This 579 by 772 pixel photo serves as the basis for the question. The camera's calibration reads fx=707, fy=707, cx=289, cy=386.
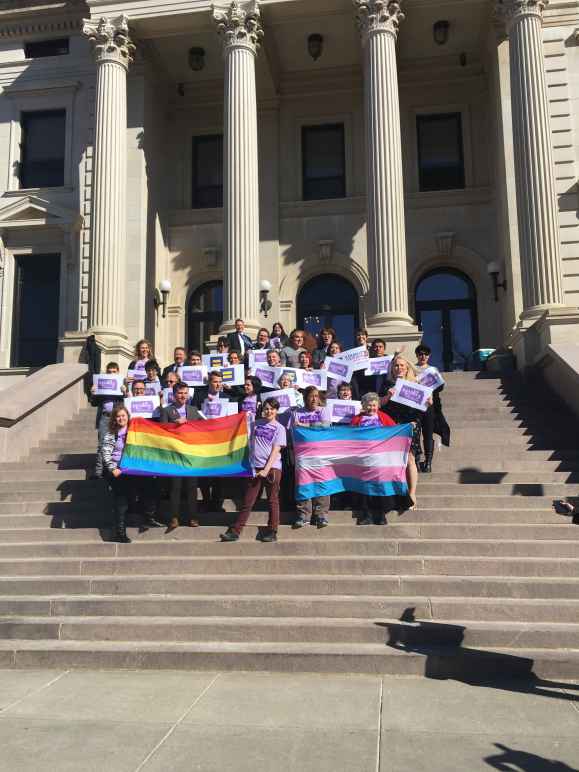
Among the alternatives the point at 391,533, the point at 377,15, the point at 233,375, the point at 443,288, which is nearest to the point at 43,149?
the point at 377,15

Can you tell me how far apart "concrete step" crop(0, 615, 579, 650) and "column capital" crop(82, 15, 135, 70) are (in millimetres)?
17259

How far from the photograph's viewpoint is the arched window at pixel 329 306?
2262 cm

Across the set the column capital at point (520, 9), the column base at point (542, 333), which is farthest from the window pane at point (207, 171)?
the column base at point (542, 333)

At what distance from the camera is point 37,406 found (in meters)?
13.9

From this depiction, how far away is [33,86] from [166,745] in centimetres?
2312

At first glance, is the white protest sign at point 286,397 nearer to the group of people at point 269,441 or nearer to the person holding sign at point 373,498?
the group of people at point 269,441

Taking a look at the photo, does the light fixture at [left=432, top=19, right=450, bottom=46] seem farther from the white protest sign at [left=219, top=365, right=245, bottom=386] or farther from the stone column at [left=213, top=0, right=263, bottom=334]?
the white protest sign at [left=219, top=365, right=245, bottom=386]

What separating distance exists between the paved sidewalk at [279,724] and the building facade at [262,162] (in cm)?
1290

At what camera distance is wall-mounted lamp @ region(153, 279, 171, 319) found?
21547mm

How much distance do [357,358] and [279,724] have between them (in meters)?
7.95

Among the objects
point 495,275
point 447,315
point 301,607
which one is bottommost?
point 301,607

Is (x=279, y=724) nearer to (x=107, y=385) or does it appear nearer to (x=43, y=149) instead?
(x=107, y=385)

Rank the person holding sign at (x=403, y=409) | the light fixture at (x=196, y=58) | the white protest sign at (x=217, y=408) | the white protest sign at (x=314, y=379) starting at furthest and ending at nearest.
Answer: the light fixture at (x=196, y=58) < the white protest sign at (x=314, y=379) < the white protest sign at (x=217, y=408) < the person holding sign at (x=403, y=409)

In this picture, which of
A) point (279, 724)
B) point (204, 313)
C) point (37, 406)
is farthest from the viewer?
point (204, 313)
